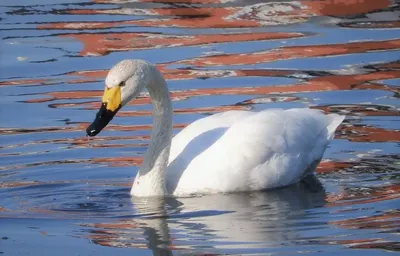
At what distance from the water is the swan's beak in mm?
640

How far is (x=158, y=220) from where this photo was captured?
869 cm

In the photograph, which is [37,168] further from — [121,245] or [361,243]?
[361,243]

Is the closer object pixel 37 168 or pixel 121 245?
pixel 121 245

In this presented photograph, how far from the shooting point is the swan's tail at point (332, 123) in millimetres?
10281

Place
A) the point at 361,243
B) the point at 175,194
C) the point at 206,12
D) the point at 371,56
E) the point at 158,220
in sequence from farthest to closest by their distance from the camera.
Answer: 1. the point at 206,12
2. the point at 371,56
3. the point at 175,194
4. the point at 158,220
5. the point at 361,243

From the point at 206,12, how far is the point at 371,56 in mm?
3533

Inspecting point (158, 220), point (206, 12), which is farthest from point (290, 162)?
point (206, 12)

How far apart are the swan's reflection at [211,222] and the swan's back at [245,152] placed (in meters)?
0.11

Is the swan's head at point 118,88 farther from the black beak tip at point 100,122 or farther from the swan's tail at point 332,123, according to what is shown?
the swan's tail at point 332,123

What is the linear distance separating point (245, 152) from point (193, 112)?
8.00 feet

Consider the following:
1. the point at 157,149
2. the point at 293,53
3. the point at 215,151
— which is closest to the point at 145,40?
the point at 293,53

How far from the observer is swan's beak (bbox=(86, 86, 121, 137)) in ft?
28.8

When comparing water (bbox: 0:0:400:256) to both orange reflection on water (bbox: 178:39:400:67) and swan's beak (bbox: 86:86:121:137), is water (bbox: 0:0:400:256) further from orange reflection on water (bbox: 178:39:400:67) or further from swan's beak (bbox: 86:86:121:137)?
swan's beak (bbox: 86:86:121:137)

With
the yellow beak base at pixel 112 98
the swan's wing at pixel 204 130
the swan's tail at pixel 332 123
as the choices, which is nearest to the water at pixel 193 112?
the swan's tail at pixel 332 123
